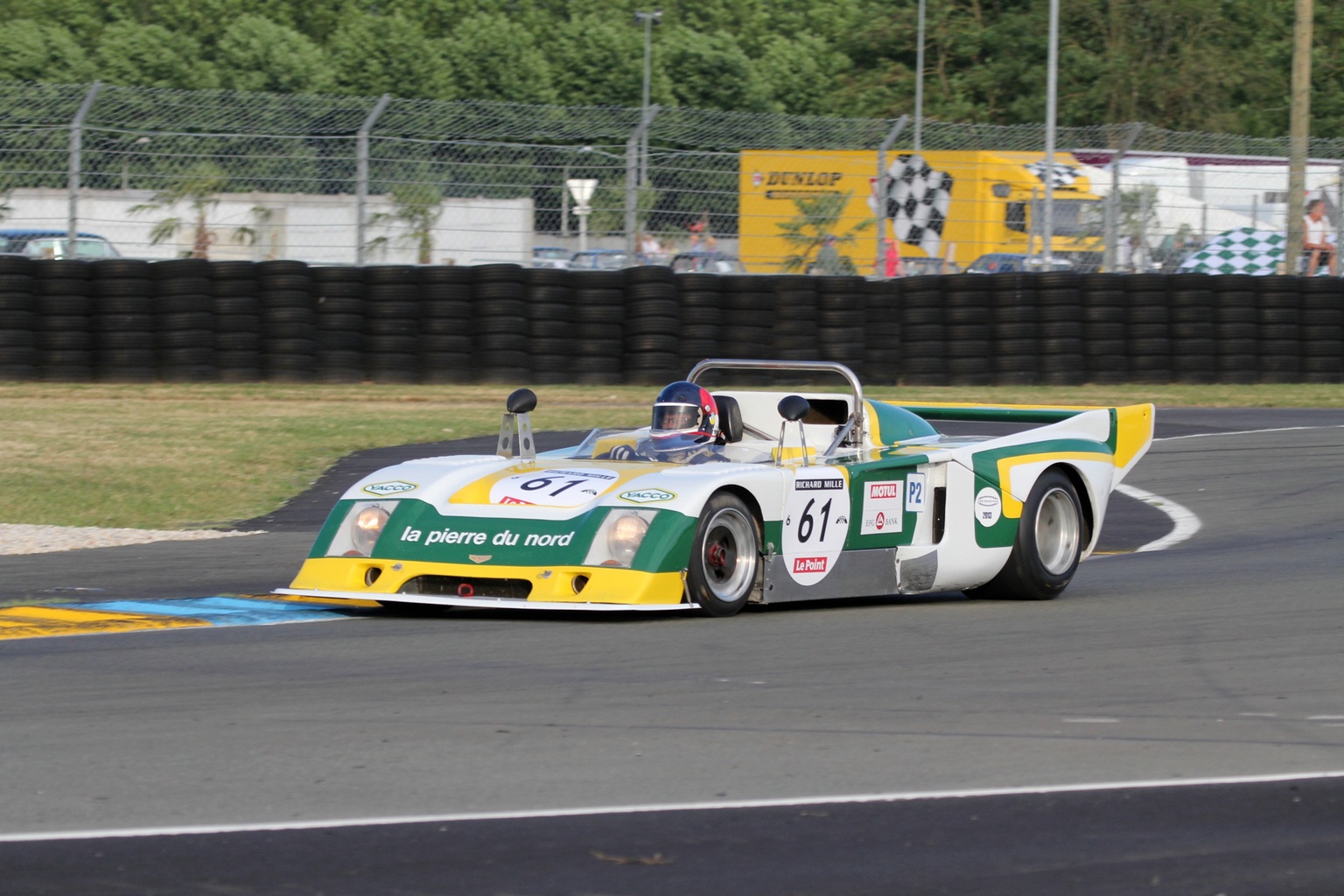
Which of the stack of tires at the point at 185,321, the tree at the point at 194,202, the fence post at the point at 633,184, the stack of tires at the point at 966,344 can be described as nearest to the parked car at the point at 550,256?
the fence post at the point at 633,184

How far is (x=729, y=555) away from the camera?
7.61m

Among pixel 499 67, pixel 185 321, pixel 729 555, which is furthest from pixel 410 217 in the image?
pixel 499 67

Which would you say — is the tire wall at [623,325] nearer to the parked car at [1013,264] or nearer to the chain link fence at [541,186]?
the chain link fence at [541,186]

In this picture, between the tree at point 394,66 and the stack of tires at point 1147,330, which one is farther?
the tree at point 394,66

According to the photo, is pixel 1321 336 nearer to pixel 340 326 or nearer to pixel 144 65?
pixel 340 326

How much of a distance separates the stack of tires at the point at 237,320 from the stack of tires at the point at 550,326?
2.83 meters

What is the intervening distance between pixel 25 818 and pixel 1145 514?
9.64 meters

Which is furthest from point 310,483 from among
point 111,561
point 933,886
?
point 933,886

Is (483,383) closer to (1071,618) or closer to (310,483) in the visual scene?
(310,483)

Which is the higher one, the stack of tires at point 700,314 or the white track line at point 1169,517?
the stack of tires at point 700,314

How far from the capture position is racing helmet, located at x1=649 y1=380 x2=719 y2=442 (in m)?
8.21

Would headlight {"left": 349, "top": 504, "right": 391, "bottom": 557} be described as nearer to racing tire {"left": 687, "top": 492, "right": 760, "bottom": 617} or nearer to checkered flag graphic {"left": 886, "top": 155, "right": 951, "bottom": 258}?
racing tire {"left": 687, "top": 492, "right": 760, "bottom": 617}

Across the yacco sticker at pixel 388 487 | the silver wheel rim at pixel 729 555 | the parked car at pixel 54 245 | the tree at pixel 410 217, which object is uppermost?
the tree at pixel 410 217

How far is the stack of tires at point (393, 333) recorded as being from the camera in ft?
63.0
